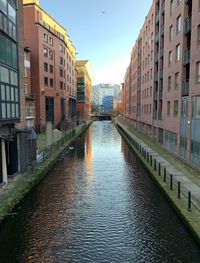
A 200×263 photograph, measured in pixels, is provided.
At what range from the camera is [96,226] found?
41.4 feet

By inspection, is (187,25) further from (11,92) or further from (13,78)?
(11,92)

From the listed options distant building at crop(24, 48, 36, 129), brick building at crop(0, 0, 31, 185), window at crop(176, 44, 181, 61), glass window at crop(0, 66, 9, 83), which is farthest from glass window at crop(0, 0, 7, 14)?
distant building at crop(24, 48, 36, 129)

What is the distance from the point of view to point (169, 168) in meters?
22.0

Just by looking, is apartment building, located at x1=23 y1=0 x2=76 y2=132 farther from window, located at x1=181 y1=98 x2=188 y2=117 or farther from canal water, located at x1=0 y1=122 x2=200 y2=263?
canal water, located at x1=0 y1=122 x2=200 y2=263

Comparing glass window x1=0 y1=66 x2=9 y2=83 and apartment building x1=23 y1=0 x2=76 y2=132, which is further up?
apartment building x1=23 y1=0 x2=76 y2=132

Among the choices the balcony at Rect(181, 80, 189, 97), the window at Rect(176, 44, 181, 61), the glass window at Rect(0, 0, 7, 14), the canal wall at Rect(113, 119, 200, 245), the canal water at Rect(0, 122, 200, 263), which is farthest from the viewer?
the window at Rect(176, 44, 181, 61)

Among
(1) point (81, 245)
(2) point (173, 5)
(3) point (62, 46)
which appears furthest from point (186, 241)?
(3) point (62, 46)

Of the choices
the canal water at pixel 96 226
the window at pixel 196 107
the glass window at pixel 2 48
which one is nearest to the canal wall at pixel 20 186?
the canal water at pixel 96 226

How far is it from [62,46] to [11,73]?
4630cm

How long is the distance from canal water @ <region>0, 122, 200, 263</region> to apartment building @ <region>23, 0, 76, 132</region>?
30853 millimetres

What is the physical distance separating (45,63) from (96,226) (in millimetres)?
43773

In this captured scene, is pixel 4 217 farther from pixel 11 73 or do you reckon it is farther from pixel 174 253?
pixel 11 73

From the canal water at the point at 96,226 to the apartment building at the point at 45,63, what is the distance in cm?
3085

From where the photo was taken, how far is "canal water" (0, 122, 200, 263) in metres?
10.2
